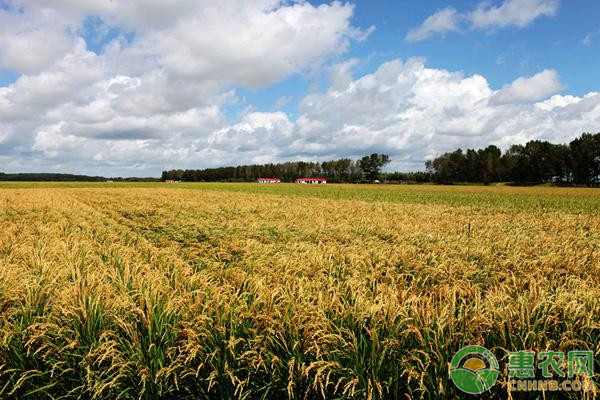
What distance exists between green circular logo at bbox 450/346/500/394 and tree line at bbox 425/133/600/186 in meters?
137

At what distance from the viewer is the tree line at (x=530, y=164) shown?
10819cm

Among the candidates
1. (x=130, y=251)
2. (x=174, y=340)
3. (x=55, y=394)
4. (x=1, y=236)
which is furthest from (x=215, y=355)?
(x=1, y=236)

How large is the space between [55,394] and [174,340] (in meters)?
1.22

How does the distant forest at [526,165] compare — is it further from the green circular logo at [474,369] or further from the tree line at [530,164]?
the green circular logo at [474,369]

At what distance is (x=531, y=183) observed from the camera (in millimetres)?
116750

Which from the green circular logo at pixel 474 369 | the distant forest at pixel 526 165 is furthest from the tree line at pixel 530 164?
the green circular logo at pixel 474 369

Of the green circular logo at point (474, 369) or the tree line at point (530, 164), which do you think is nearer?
the green circular logo at point (474, 369)

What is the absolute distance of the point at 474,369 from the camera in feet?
10.5

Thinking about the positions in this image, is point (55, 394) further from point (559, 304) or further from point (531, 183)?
point (531, 183)

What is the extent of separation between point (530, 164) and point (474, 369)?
141 metres

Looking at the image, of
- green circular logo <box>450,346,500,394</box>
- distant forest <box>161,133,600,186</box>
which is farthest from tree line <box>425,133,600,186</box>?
green circular logo <box>450,346,500,394</box>

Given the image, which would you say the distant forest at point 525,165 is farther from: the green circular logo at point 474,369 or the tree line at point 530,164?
the green circular logo at point 474,369

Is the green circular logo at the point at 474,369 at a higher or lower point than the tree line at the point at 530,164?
lower

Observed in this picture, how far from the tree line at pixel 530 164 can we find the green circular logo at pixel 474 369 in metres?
137
